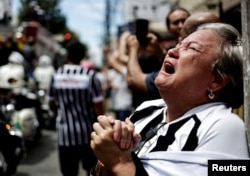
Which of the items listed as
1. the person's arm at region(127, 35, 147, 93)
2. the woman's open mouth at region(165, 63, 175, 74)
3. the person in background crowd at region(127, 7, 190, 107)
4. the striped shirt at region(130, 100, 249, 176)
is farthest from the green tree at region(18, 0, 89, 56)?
the striped shirt at region(130, 100, 249, 176)

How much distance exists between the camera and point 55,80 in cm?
495

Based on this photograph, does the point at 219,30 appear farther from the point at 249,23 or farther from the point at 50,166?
the point at 50,166

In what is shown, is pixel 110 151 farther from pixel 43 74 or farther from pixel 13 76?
pixel 43 74

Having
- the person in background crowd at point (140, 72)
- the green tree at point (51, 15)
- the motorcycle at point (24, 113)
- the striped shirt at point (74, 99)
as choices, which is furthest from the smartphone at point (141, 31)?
the green tree at point (51, 15)

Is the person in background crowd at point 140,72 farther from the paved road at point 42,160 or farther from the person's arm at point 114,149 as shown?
the paved road at point 42,160

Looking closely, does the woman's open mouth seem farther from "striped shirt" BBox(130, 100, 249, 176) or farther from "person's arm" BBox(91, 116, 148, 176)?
"person's arm" BBox(91, 116, 148, 176)

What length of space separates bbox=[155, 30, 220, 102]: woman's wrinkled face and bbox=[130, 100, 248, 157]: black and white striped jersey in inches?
3.2

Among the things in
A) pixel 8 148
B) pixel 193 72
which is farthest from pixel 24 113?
pixel 193 72

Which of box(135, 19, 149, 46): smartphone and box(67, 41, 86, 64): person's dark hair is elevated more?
box(135, 19, 149, 46): smartphone

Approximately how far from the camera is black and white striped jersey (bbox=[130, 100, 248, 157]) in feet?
5.79

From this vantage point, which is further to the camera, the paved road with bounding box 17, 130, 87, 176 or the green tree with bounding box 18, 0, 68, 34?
the green tree with bounding box 18, 0, 68, 34

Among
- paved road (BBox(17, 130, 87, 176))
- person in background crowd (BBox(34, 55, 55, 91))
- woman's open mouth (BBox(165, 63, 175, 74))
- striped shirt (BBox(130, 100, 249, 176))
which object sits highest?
woman's open mouth (BBox(165, 63, 175, 74))

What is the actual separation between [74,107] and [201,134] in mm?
3216

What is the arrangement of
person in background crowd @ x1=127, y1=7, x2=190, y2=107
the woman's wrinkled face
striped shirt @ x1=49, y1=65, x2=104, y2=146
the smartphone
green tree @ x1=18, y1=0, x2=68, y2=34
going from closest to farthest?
the woman's wrinkled face < person in background crowd @ x1=127, y1=7, x2=190, y2=107 < the smartphone < striped shirt @ x1=49, y1=65, x2=104, y2=146 < green tree @ x1=18, y1=0, x2=68, y2=34
